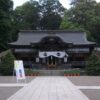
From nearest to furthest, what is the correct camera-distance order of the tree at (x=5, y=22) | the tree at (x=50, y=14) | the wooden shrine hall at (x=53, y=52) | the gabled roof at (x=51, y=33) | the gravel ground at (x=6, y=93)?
the gravel ground at (x=6, y=93) → the wooden shrine hall at (x=53, y=52) → the tree at (x=5, y=22) → the gabled roof at (x=51, y=33) → the tree at (x=50, y=14)

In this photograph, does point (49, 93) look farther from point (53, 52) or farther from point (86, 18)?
point (86, 18)

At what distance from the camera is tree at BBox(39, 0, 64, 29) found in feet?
270

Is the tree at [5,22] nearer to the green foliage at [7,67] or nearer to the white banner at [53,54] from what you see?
the white banner at [53,54]

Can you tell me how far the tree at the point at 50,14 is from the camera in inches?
3236

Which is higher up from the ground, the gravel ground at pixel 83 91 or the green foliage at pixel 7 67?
the gravel ground at pixel 83 91

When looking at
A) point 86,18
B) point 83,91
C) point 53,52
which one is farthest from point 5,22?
point 83,91

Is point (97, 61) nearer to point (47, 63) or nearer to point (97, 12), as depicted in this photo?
point (47, 63)

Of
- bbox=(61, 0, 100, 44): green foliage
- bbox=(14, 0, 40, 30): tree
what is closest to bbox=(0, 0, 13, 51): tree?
bbox=(14, 0, 40, 30): tree

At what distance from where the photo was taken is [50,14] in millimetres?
85000

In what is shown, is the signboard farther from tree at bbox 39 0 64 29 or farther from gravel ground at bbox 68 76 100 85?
tree at bbox 39 0 64 29

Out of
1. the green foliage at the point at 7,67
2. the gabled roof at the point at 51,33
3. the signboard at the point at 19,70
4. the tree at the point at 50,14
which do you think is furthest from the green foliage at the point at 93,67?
the tree at the point at 50,14

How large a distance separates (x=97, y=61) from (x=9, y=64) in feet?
30.4

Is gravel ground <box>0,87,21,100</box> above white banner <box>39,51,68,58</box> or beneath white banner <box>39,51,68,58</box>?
above

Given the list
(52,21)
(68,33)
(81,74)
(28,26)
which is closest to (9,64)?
(81,74)
